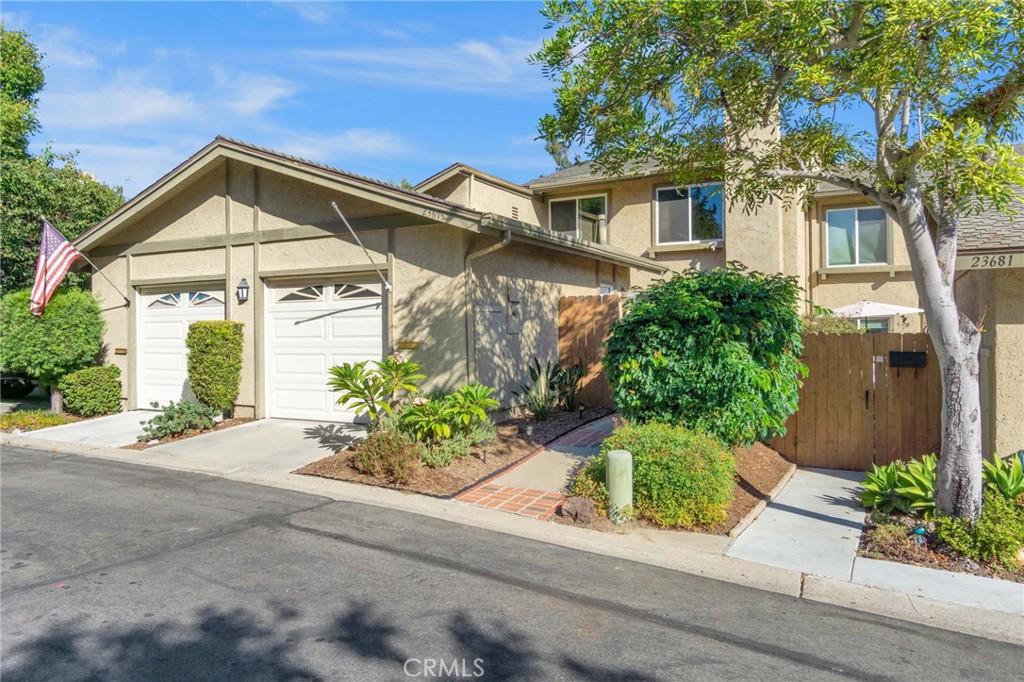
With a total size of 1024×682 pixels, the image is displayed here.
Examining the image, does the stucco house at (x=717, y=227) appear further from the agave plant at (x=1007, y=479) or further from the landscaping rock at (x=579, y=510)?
the landscaping rock at (x=579, y=510)

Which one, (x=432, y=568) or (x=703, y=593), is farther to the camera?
(x=432, y=568)

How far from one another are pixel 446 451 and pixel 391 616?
4.00 m

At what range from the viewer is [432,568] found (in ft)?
17.6

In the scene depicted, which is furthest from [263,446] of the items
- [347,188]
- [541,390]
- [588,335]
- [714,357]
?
[714,357]

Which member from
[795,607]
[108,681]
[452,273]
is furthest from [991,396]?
[108,681]

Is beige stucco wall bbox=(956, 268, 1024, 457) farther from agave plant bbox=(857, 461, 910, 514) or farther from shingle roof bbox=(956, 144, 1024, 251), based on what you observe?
agave plant bbox=(857, 461, 910, 514)

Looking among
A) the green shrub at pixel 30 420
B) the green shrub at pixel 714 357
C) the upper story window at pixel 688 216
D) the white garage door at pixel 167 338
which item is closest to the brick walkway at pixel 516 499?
the green shrub at pixel 714 357

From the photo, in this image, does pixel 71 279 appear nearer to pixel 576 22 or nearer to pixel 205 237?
pixel 205 237

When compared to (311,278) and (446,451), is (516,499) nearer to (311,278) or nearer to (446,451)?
(446,451)

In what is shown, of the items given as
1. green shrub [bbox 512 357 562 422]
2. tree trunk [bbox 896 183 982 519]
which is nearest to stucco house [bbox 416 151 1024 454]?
green shrub [bbox 512 357 562 422]

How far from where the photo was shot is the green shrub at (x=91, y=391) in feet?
41.7

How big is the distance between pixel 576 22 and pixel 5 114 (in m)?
20.5

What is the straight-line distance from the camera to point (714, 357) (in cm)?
731

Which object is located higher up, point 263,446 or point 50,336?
point 50,336
